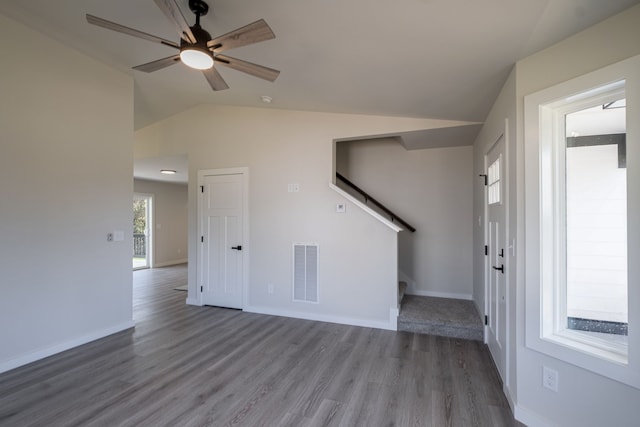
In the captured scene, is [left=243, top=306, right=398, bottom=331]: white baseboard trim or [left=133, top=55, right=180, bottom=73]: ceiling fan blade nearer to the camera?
[left=133, top=55, right=180, bottom=73]: ceiling fan blade

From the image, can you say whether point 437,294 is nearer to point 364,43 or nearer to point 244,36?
point 364,43

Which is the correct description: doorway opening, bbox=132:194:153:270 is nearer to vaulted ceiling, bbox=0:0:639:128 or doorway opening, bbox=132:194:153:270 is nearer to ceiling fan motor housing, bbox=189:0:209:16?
vaulted ceiling, bbox=0:0:639:128

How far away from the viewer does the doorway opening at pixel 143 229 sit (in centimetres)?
786

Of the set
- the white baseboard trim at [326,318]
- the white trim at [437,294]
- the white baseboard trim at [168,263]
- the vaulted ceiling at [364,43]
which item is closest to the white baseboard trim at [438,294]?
the white trim at [437,294]

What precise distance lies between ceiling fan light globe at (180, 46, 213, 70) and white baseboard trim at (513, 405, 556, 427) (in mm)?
3132

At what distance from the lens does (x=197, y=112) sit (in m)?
4.48

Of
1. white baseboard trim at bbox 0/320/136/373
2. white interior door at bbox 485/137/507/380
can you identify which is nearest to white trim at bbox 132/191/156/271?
white baseboard trim at bbox 0/320/136/373

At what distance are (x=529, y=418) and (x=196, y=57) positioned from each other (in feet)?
10.6

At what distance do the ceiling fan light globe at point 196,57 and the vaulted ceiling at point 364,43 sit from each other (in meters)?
0.38

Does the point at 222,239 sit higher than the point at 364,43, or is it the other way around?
the point at 364,43

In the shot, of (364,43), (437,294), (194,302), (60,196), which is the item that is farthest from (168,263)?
(364,43)

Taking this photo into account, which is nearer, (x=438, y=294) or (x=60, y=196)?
(x=60, y=196)

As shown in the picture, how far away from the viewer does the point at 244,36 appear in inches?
67.8

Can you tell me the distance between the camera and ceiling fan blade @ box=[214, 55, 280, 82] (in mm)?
1995
